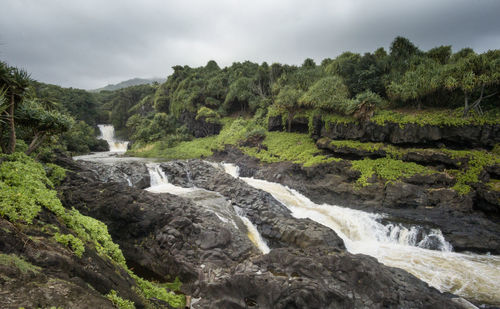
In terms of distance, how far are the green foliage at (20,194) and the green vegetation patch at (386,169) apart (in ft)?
59.5

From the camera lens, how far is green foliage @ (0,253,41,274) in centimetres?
310

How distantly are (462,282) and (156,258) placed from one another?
12.3 m

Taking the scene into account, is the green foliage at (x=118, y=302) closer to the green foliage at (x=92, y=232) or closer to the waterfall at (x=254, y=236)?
the green foliage at (x=92, y=232)

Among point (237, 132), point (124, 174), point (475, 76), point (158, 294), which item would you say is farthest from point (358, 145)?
point (124, 174)

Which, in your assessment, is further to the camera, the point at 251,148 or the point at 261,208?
the point at 251,148

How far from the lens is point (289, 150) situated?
81.6ft

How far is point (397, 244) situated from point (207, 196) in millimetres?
11643

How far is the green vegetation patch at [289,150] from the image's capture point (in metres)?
21.8

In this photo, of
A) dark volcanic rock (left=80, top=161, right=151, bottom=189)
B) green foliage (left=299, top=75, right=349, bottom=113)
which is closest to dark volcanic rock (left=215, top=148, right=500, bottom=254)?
green foliage (left=299, top=75, right=349, bottom=113)

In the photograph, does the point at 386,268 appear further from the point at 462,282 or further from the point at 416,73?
the point at 416,73

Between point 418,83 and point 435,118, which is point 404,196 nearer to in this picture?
point 435,118

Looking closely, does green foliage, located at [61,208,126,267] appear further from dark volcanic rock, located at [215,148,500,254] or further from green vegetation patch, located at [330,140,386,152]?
green vegetation patch, located at [330,140,386,152]

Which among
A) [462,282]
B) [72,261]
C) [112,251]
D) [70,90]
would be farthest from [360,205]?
[70,90]

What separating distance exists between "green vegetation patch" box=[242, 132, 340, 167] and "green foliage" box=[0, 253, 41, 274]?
761 inches
